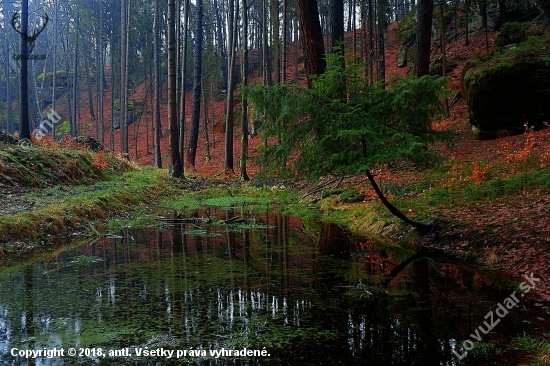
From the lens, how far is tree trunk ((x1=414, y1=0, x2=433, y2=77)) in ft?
40.9

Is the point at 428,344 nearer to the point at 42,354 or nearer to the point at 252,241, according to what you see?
the point at 42,354

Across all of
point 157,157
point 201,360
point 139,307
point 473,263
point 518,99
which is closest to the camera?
point 201,360

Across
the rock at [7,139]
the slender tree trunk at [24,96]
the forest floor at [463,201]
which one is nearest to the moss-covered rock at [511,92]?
the forest floor at [463,201]

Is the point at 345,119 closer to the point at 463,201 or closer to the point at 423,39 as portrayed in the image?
the point at 463,201

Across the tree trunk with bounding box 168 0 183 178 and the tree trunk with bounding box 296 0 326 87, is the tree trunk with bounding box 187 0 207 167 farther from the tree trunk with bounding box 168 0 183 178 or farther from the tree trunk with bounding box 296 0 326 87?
the tree trunk with bounding box 296 0 326 87

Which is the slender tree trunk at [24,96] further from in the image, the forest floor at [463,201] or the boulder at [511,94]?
the boulder at [511,94]

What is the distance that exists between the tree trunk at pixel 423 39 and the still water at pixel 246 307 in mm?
7541

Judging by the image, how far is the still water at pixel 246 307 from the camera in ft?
10.7

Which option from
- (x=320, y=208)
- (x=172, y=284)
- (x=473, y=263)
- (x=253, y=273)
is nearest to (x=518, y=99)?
(x=320, y=208)

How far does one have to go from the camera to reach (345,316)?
159 inches

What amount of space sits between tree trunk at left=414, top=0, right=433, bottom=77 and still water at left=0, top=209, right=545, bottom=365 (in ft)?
24.7

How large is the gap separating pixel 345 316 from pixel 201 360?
60.9 inches

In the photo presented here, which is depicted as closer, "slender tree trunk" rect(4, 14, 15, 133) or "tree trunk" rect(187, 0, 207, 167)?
"tree trunk" rect(187, 0, 207, 167)

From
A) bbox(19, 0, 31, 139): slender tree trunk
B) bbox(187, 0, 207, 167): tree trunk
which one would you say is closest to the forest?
bbox(19, 0, 31, 139): slender tree trunk
